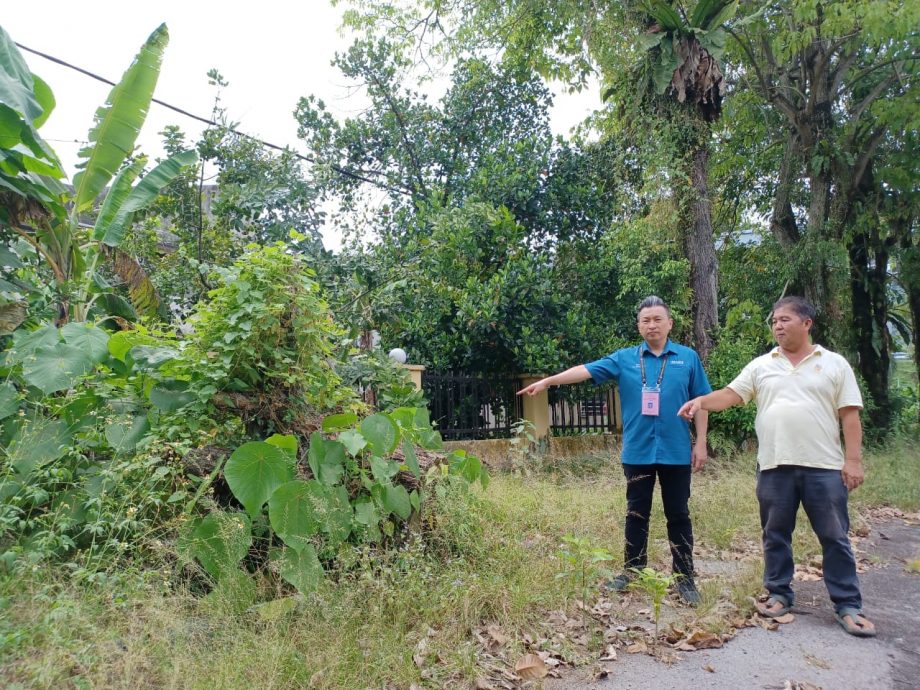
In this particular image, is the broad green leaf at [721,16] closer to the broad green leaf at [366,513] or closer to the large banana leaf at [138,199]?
the large banana leaf at [138,199]

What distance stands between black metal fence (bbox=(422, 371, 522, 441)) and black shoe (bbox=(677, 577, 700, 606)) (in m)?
5.99

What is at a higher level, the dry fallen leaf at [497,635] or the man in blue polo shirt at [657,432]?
the man in blue polo shirt at [657,432]

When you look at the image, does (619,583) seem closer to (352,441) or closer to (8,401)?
(352,441)

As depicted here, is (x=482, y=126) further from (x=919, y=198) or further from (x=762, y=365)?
(x=762, y=365)

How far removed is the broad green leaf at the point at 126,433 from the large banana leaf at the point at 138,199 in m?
2.88

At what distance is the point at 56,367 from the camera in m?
4.11

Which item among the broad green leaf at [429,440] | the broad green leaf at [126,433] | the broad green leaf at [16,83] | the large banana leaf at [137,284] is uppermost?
the broad green leaf at [16,83]

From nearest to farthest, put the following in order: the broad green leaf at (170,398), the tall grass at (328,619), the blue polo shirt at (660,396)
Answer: the tall grass at (328,619), the broad green leaf at (170,398), the blue polo shirt at (660,396)

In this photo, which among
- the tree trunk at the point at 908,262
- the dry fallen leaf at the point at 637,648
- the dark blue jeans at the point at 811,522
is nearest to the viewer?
the dry fallen leaf at the point at 637,648

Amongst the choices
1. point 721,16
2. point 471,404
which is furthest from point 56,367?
point 721,16

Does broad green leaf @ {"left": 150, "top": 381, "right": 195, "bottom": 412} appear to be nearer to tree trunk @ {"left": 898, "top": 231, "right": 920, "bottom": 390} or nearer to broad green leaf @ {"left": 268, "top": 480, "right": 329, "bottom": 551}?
broad green leaf @ {"left": 268, "top": 480, "right": 329, "bottom": 551}

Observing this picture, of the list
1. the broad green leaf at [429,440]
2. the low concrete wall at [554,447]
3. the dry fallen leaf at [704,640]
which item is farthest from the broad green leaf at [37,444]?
the low concrete wall at [554,447]

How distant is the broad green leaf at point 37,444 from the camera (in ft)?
12.9

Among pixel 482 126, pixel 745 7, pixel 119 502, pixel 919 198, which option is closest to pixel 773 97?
pixel 745 7
